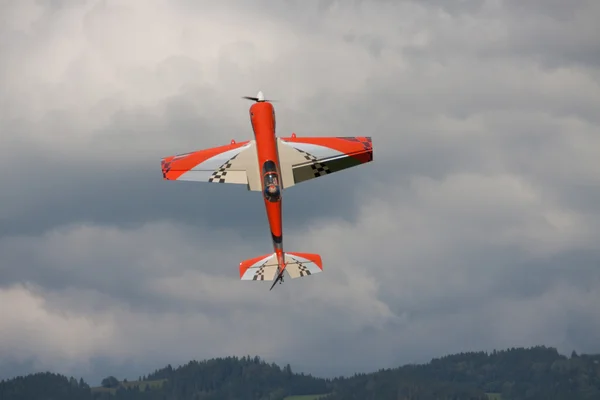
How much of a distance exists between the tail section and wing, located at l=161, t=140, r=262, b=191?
6.66 meters

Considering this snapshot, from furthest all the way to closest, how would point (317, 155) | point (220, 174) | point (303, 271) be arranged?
point (317, 155) → point (220, 174) → point (303, 271)

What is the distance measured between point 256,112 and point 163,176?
36.1 feet

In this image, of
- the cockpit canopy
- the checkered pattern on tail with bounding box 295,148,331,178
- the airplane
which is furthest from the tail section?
the checkered pattern on tail with bounding box 295,148,331,178

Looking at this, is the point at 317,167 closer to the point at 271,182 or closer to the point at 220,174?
the point at 271,182

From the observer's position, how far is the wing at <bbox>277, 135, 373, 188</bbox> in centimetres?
9962

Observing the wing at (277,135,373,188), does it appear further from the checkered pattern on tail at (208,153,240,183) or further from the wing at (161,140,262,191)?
the checkered pattern on tail at (208,153,240,183)

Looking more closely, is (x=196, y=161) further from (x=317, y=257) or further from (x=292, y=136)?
(x=317, y=257)

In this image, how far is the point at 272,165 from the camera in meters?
96.9

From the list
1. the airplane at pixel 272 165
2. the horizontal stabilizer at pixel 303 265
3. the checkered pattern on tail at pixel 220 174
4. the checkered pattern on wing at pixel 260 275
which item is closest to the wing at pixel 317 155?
the airplane at pixel 272 165

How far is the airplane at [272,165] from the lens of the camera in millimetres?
95625

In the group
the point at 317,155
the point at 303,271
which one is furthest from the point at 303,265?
the point at 317,155

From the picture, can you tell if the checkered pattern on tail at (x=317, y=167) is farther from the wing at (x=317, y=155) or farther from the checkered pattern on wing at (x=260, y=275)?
the checkered pattern on wing at (x=260, y=275)

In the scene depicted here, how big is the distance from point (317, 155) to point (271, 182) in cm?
725

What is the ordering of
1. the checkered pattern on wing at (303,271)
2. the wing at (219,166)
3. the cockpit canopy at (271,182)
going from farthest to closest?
the wing at (219,166)
the cockpit canopy at (271,182)
the checkered pattern on wing at (303,271)
